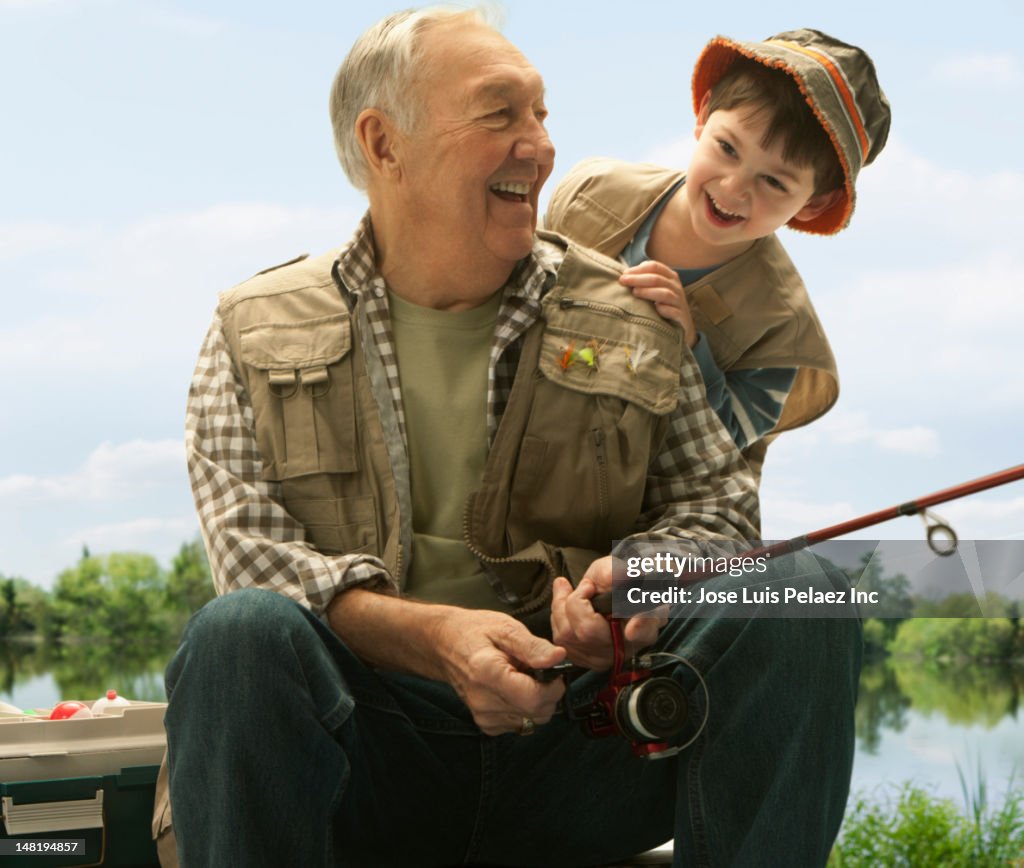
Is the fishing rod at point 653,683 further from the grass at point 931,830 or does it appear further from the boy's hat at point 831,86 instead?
the grass at point 931,830

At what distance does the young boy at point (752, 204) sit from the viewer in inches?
85.5

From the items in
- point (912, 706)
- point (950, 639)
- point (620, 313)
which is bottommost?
point (912, 706)

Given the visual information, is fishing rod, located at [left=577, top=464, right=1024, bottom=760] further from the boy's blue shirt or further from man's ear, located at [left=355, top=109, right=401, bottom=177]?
man's ear, located at [left=355, top=109, right=401, bottom=177]

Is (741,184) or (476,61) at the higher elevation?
Answer: (476,61)

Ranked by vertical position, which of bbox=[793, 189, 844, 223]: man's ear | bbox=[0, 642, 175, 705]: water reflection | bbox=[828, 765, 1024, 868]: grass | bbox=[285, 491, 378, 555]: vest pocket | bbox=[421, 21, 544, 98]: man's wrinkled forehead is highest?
bbox=[421, 21, 544, 98]: man's wrinkled forehead

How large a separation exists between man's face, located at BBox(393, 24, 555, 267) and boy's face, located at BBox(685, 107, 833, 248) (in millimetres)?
395

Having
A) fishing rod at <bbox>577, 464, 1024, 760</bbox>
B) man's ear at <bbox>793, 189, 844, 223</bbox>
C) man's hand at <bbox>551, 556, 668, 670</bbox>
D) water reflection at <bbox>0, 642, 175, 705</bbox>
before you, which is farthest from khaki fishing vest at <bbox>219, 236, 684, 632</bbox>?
water reflection at <bbox>0, 642, 175, 705</bbox>

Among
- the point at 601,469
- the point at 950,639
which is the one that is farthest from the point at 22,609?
the point at 601,469

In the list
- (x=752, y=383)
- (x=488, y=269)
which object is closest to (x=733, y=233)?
(x=752, y=383)

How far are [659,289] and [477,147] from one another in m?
0.33

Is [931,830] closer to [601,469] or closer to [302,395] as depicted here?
[601,469]

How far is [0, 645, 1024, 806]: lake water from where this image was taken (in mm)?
4363

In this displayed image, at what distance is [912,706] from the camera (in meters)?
4.88

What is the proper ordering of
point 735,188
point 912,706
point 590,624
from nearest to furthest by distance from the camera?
1. point 590,624
2. point 735,188
3. point 912,706
